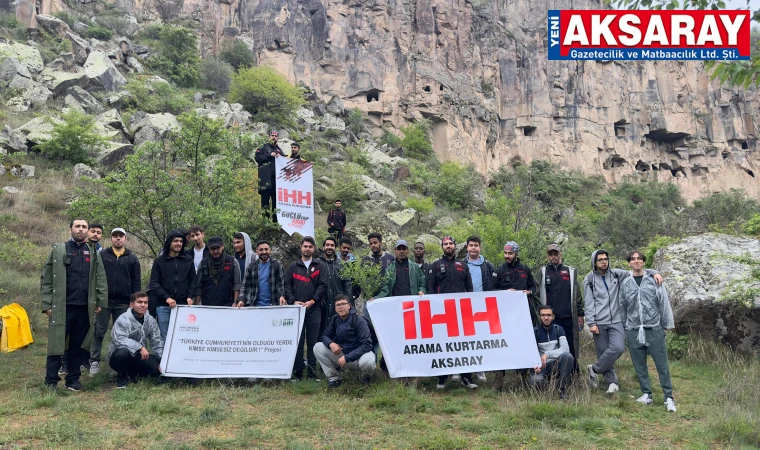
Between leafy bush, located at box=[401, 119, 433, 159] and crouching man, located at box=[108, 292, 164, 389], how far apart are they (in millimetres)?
33760

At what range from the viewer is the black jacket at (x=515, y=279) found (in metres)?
7.07

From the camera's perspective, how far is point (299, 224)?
10461 mm

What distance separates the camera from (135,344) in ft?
20.4

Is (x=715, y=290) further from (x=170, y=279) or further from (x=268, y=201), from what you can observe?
(x=170, y=279)

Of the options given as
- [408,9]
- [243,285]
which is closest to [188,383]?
[243,285]

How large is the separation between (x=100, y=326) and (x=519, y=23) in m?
51.3

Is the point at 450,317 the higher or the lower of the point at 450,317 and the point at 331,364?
the higher

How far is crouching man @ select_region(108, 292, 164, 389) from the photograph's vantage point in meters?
6.19

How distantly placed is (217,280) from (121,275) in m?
1.15

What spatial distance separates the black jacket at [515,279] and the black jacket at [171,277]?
153 inches

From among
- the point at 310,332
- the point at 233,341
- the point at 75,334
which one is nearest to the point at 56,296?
the point at 75,334

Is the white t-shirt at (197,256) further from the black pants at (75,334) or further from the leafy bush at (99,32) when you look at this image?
the leafy bush at (99,32)

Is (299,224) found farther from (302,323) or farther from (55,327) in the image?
(55,327)

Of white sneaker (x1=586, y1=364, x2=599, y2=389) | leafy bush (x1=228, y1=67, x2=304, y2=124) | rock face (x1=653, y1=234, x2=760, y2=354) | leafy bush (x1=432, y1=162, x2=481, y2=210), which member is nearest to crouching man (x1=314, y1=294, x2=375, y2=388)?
white sneaker (x1=586, y1=364, x2=599, y2=389)
